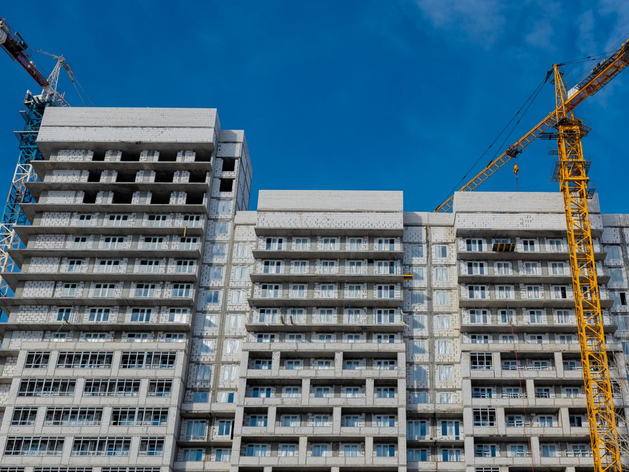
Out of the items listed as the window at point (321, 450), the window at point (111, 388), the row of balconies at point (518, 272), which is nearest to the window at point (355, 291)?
the row of balconies at point (518, 272)

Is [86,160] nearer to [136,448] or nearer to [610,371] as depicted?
[136,448]

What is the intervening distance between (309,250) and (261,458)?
95.6ft

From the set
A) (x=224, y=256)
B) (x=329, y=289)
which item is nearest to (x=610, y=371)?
(x=329, y=289)

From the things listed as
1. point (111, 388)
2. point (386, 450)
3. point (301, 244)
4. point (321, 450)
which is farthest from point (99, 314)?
point (386, 450)

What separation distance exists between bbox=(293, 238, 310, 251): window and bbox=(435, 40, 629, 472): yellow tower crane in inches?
1398

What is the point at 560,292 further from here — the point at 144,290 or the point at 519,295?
the point at 144,290

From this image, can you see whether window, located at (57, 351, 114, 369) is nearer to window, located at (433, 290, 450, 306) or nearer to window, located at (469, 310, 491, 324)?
window, located at (433, 290, 450, 306)

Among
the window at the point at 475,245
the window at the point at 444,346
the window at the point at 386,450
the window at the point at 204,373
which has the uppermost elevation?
the window at the point at 475,245

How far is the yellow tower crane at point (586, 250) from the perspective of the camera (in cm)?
10225

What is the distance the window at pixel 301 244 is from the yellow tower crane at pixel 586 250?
117 feet

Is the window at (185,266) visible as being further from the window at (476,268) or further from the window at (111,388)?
the window at (476,268)

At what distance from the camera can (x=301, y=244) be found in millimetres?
117312

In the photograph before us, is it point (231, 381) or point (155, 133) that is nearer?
point (231, 381)

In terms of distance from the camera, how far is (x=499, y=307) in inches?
4434
